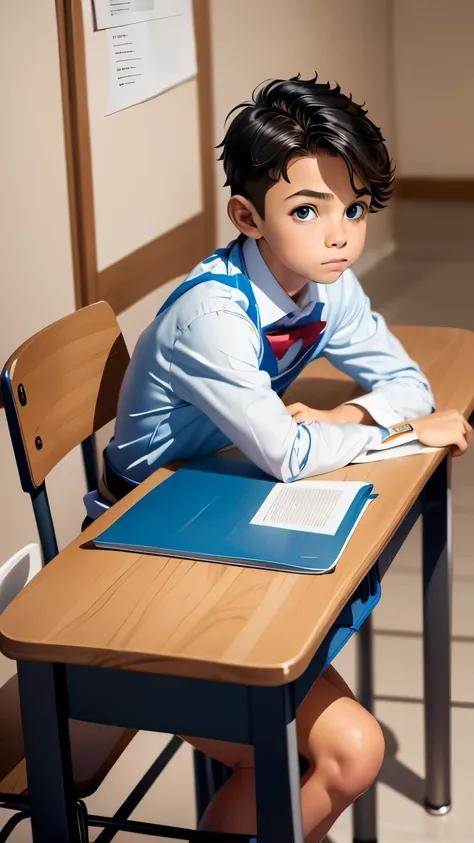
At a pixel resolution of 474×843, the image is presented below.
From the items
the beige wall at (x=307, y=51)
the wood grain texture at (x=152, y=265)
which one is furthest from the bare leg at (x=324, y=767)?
the beige wall at (x=307, y=51)

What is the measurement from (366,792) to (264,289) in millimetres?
879

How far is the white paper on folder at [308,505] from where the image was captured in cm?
131

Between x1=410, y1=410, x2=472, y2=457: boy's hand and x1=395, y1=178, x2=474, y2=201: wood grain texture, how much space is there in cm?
567

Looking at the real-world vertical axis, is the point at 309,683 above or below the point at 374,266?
above

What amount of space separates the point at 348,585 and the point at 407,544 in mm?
1879

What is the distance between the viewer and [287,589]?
1170mm

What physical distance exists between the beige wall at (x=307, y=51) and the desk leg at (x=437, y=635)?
1.94 metres

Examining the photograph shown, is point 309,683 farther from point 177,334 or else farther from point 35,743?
point 177,334

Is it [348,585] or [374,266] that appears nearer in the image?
[348,585]

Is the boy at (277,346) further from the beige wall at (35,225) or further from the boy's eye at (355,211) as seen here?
the beige wall at (35,225)

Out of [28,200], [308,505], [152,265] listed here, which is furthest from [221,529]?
[152,265]

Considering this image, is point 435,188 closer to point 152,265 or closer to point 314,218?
point 152,265

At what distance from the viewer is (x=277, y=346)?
158cm

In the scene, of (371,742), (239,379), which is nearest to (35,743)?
(371,742)
